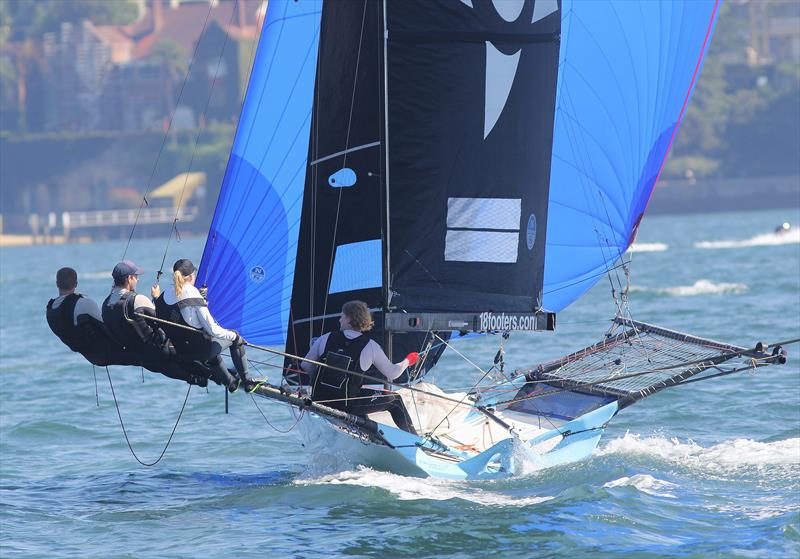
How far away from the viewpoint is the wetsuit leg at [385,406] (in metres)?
8.03

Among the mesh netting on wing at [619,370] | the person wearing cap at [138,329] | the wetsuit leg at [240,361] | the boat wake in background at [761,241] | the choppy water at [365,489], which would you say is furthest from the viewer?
the boat wake in background at [761,241]

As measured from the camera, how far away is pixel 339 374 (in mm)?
7965

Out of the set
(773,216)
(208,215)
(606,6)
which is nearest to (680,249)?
(773,216)

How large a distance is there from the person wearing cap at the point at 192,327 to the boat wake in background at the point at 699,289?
51.8 feet

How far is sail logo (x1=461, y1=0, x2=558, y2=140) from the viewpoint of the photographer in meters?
8.27

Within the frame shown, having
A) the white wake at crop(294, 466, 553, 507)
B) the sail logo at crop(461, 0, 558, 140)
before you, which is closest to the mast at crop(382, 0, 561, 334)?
the sail logo at crop(461, 0, 558, 140)

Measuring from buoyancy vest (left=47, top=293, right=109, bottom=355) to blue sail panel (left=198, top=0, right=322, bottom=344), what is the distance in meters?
0.95

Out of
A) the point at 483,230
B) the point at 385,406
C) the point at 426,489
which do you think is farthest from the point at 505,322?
the point at 426,489

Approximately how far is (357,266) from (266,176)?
80 centimetres

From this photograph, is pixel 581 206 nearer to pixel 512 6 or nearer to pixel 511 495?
pixel 512 6

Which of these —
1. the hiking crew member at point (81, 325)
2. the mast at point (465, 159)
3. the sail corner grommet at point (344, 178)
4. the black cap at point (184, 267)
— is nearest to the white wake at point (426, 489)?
the mast at point (465, 159)

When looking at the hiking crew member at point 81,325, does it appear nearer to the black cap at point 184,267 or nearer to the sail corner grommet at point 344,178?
the black cap at point 184,267

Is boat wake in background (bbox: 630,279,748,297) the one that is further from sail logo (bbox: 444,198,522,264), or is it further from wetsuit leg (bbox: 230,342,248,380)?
wetsuit leg (bbox: 230,342,248,380)

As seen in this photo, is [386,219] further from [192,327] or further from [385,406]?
[192,327]
